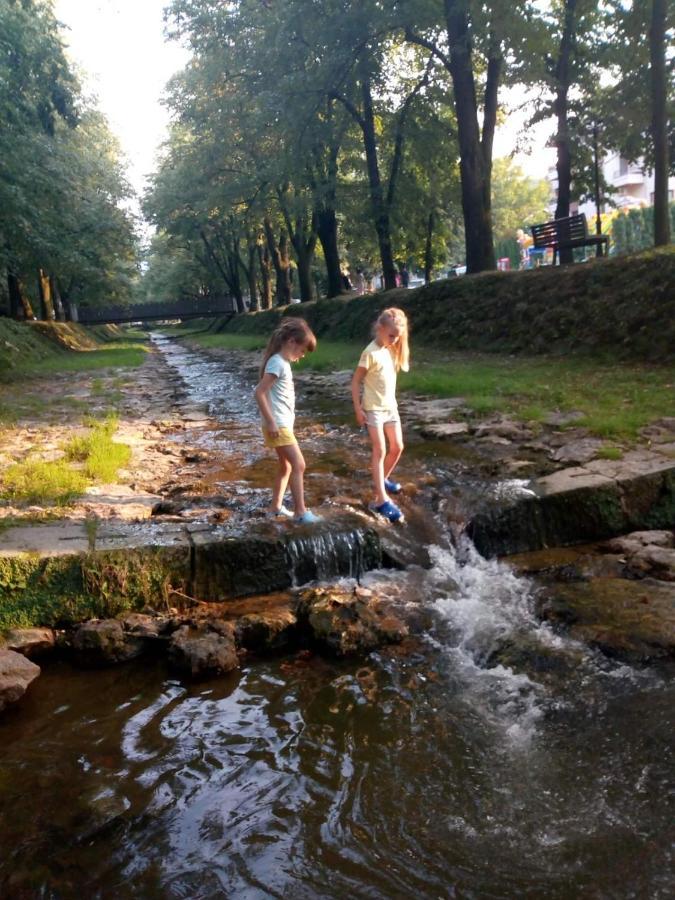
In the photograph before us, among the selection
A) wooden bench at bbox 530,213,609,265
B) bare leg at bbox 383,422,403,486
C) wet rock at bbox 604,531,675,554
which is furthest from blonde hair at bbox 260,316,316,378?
wooden bench at bbox 530,213,609,265

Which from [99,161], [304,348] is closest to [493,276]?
[304,348]

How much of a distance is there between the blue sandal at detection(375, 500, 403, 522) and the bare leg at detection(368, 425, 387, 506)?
0.12 feet

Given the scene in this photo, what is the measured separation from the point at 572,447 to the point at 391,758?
15.7ft

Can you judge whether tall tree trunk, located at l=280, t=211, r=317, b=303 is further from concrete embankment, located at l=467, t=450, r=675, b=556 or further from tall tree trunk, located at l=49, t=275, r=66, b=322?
concrete embankment, located at l=467, t=450, r=675, b=556

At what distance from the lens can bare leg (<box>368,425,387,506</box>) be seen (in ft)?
19.7

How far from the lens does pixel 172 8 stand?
24141mm

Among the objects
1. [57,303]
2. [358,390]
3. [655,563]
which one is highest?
[57,303]

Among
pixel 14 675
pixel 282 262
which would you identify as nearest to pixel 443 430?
pixel 14 675

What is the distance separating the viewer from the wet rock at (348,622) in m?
4.41

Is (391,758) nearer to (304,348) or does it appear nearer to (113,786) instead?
(113,786)

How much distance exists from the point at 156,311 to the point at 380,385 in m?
50.5

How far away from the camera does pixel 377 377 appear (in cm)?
596

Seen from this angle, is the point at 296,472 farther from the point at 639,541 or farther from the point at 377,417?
the point at 639,541

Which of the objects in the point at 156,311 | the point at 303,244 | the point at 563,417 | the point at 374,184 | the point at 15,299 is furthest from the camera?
the point at 156,311
